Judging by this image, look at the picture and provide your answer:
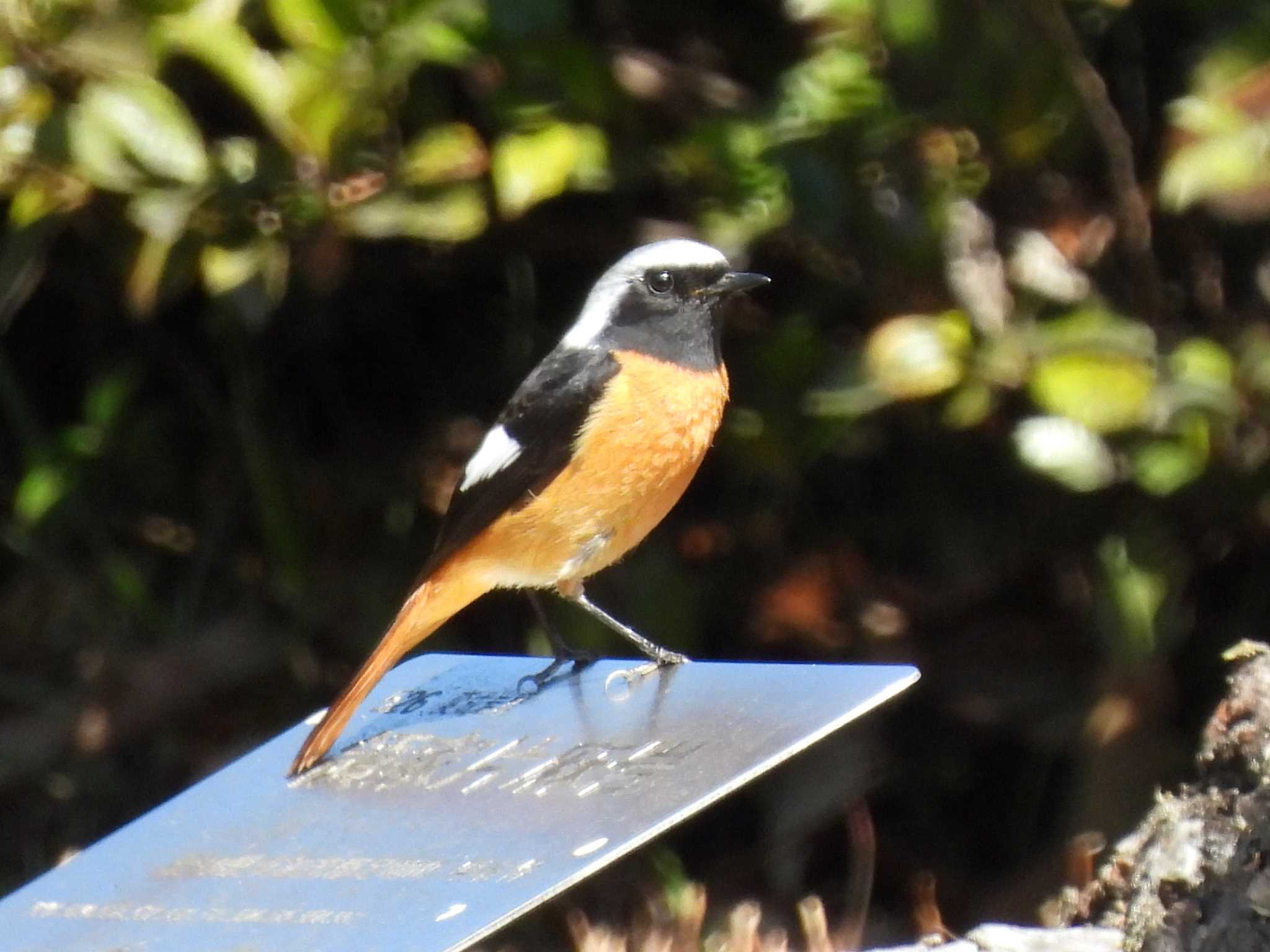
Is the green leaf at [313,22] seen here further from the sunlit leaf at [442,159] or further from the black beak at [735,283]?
the black beak at [735,283]

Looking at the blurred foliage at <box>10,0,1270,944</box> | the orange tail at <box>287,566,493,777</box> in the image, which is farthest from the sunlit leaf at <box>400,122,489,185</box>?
the orange tail at <box>287,566,493,777</box>

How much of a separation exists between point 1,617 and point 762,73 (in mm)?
2666

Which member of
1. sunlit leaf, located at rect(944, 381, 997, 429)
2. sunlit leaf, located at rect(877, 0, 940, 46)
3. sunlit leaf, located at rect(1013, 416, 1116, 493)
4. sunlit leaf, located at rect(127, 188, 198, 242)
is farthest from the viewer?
sunlit leaf, located at rect(127, 188, 198, 242)

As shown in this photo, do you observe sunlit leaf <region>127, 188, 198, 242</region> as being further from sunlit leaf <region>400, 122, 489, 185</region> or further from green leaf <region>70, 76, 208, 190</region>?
sunlit leaf <region>400, 122, 489, 185</region>

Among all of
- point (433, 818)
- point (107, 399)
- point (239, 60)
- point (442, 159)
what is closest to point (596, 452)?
point (442, 159)

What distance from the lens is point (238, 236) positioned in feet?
12.1

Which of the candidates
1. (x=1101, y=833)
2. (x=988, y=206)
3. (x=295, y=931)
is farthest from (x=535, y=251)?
(x=295, y=931)

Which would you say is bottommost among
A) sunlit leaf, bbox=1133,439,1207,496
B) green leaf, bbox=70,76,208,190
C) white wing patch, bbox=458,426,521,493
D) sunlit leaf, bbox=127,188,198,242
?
sunlit leaf, bbox=1133,439,1207,496

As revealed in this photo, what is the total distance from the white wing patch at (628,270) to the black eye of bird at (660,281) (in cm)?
1

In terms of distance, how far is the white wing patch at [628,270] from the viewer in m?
3.68

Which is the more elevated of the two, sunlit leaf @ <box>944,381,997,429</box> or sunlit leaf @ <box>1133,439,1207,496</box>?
sunlit leaf @ <box>944,381,997,429</box>

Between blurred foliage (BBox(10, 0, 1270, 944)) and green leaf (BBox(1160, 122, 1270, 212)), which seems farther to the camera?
blurred foliage (BBox(10, 0, 1270, 944))

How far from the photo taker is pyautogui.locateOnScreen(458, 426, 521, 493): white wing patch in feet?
12.1

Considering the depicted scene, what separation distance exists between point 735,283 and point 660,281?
0.21m
